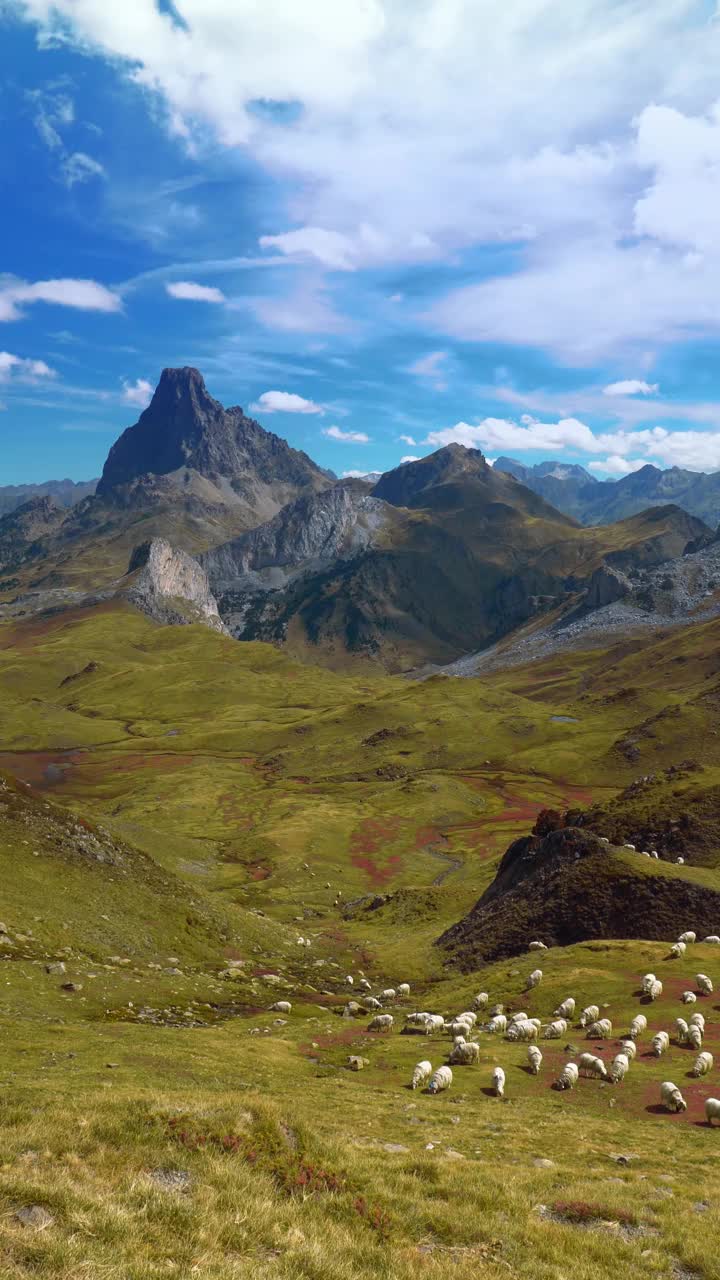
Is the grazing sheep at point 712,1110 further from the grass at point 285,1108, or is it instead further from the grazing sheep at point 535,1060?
the grazing sheep at point 535,1060

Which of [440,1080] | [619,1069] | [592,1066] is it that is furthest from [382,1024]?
[619,1069]

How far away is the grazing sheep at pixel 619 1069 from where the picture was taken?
31.2 meters

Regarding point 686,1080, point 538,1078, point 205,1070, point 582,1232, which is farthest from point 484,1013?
point 582,1232

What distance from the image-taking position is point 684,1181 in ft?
65.6

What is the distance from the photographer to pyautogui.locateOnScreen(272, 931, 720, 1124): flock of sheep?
31.2 metres

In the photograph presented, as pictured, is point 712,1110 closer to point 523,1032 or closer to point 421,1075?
point 421,1075

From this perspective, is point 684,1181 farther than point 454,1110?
No

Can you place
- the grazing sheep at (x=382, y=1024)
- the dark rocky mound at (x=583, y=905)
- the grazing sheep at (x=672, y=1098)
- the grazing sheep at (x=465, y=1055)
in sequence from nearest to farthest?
the grazing sheep at (x=672, y=1098), the grazing sheep at (x=465, y=1055), the grazing sheep at (x=382, y=1024), the dark rocky mound at (x=583, y=905)

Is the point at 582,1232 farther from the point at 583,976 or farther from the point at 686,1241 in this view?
the point at 583,976

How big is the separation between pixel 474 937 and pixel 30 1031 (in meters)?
43.1

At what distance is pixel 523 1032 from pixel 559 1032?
196cm

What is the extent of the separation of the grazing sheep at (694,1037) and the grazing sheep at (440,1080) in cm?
1259

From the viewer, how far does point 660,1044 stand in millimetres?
33719

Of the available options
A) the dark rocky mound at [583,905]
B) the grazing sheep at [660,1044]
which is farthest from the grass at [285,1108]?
the dark rocky mound at [583,905]
